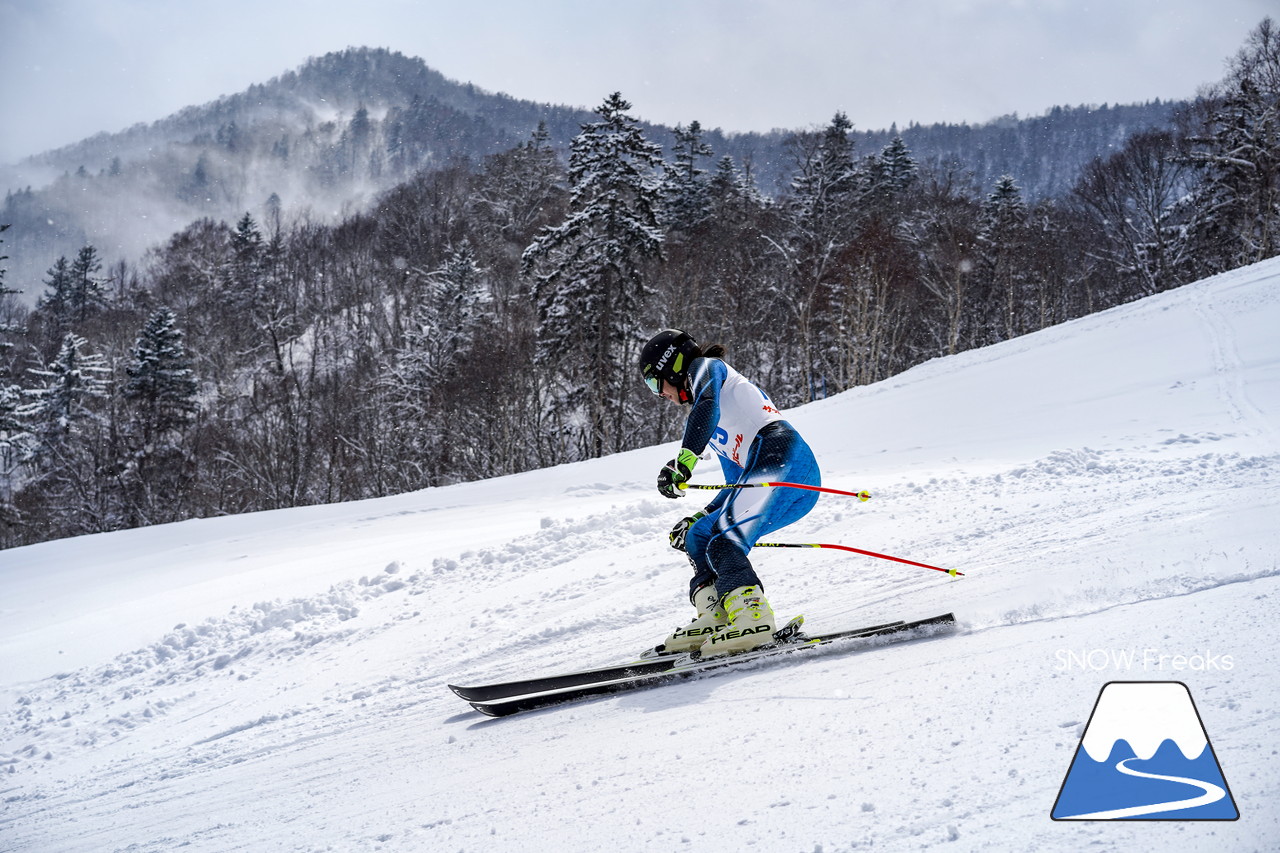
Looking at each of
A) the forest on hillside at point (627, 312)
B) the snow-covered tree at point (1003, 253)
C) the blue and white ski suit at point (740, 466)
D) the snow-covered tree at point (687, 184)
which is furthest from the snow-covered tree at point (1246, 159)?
the blue and white ski suit at point (740, 466)

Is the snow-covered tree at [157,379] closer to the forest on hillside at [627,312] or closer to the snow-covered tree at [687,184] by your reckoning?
the forest on hillside at [627,312]

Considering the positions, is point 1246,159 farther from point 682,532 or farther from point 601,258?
point 682,532

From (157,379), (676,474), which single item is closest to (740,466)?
(676,474)

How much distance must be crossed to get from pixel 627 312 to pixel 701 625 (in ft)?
73.3

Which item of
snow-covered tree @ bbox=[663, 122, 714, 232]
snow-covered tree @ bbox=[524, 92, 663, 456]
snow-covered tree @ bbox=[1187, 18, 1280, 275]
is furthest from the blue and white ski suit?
snow-covered tree @ bbox=[663, 122, 714, 232]

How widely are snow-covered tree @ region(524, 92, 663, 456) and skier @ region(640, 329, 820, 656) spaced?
2114 cm

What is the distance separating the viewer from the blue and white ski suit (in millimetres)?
4277


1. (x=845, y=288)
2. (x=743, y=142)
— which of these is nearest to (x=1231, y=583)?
(x=845, y=288)

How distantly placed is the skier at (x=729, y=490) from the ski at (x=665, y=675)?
88mm

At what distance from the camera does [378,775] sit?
147 inches

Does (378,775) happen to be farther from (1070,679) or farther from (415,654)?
(1070,679)

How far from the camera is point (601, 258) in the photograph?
25094 mm

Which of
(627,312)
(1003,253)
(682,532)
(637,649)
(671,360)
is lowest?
(637,649)

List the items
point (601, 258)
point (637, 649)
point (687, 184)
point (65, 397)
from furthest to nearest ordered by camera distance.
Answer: point (687, 184) < point (65, 397) < point (601, 258) < point (637, 649)
